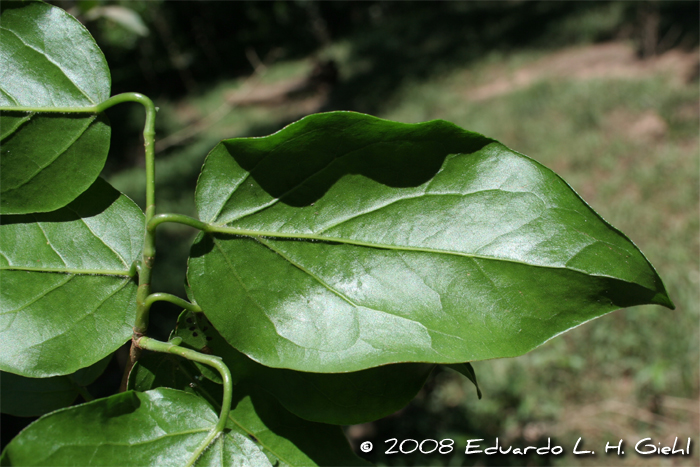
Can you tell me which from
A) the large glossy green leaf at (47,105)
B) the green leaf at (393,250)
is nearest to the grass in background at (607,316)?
the green leaf at (393,250)

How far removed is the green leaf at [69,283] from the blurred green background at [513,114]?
0.80m

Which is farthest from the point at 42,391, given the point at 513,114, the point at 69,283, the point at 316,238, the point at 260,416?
the point at 513,114

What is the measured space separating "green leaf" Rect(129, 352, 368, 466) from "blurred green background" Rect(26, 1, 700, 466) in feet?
2.97

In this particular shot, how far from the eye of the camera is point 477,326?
20.1 inches

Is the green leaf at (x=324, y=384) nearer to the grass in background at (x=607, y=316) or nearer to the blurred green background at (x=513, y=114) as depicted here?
the blurred green background at (x=513, y=114)

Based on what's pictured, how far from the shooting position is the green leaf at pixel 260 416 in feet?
1.90

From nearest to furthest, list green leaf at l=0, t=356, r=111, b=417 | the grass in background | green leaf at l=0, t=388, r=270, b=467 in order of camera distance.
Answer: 1. green leaf at l=0, t=388, r=270, b=467
2. green leaf at l=0, t=356, r=111, b=417
3. the grass in background

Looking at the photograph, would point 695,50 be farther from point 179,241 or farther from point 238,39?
point 238,39

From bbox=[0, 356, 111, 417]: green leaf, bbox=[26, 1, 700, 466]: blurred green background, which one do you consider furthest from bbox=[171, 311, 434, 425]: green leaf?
bbox=[26, 1, 700, 466]: blurred green background

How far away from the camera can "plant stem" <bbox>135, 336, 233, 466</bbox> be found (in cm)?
53

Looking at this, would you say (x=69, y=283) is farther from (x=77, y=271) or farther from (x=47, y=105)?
(x=47, y=105)

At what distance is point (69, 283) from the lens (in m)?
0.59

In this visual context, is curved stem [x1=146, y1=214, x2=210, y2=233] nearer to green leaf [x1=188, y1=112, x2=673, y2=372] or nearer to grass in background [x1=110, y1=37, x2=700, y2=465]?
green leaf [x1=188, y1=112, x2=673, y2=372]

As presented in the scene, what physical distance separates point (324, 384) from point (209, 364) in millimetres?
129
